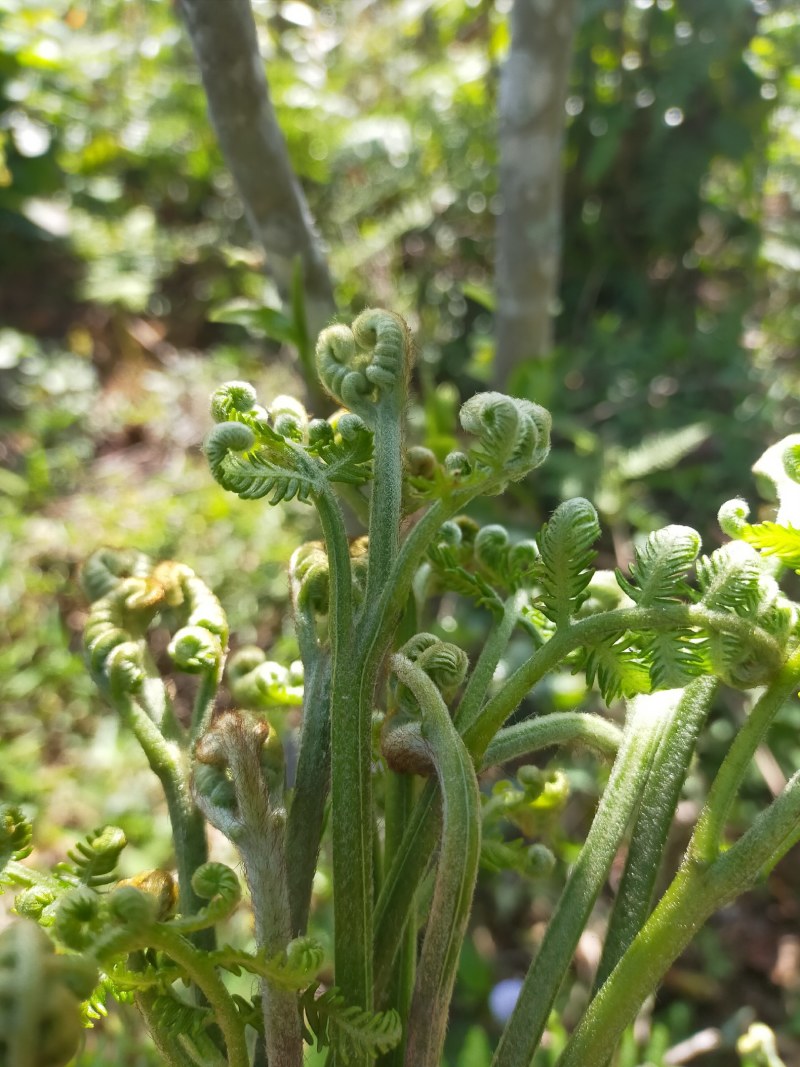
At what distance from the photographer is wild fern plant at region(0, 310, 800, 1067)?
1.53ft

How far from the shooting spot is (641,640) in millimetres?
521

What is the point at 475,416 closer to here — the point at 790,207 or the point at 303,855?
the point at 303,855

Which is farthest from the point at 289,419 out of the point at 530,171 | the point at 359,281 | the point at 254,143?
the point at 359,281

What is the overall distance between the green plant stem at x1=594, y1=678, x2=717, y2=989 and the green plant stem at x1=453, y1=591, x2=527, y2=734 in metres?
0.11

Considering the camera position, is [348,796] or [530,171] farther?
[530,171]

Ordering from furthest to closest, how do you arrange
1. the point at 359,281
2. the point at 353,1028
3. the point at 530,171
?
1. the point at 359,281
2. the point at 530,171
3. the point at 353,1028

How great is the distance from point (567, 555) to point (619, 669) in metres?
0.08

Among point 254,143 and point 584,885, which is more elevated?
point 254,143

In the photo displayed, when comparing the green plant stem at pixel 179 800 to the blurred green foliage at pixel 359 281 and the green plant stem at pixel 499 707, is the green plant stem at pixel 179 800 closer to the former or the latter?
the green plant stem at pixel 499 707

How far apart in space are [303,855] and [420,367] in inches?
112

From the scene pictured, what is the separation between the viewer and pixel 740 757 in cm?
50

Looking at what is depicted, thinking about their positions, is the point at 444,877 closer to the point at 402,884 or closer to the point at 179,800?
the point at 402,884

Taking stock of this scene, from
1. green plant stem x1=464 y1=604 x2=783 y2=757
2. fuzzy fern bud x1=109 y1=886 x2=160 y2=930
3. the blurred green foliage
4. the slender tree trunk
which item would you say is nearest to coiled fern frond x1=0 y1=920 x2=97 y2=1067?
fuzzy fern bud x1=109 y1=886 x2=160 y2=930

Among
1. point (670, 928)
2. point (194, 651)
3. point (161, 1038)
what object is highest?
point (194, 651)
